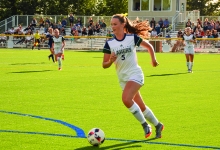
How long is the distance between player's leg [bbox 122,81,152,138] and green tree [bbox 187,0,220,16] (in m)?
80.7

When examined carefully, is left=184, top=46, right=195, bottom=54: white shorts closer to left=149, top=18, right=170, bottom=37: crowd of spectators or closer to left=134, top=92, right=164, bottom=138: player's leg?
left=134, top=92, right=164, bottom=138: player's leg

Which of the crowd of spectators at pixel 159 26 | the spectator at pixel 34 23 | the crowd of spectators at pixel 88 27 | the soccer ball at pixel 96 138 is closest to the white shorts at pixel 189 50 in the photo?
the soccer ball at pixel 96 138

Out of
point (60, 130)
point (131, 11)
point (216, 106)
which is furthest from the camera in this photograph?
point (131, 11)

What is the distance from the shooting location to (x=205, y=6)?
88.2 m

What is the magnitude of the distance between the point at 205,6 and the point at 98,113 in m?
78.6

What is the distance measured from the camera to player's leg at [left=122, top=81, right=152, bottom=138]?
29.4 ft

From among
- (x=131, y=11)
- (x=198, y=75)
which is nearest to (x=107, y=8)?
(x=131, y=11)

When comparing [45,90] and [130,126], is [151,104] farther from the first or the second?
[45,90]

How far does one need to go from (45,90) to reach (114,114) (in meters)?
5.62

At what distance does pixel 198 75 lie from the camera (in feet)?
79.8

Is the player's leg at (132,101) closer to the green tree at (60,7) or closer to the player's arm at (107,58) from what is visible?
the player's arm at (107,58)

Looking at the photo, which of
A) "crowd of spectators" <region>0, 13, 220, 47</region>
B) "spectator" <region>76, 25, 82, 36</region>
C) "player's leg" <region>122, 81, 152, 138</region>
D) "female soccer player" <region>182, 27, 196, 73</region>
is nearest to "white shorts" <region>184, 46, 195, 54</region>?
"female soccer player" <region>182, 27, 196, 73</region>

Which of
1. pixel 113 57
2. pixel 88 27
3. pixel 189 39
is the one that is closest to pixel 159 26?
pixel 88 27

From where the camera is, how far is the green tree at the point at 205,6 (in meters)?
87.4
